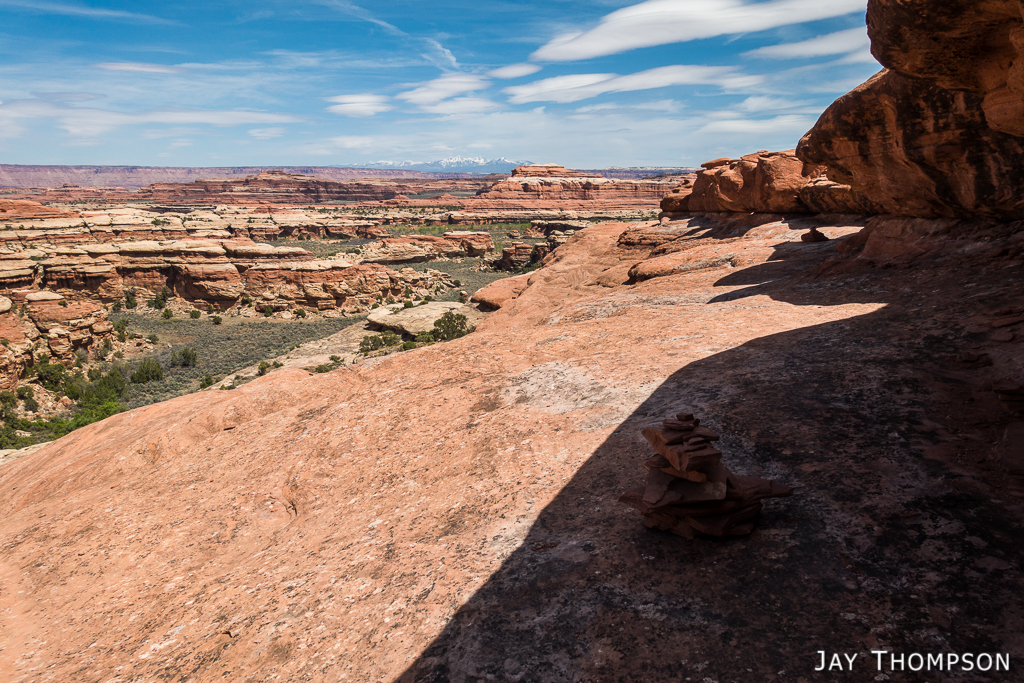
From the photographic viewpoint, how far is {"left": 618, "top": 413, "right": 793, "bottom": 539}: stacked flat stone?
14.0 ft

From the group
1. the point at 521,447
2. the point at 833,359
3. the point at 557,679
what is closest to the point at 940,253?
the point at 833,359

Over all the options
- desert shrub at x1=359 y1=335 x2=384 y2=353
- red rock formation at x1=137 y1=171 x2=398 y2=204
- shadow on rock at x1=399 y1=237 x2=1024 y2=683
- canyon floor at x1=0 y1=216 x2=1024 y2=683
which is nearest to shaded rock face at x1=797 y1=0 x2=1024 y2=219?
canyon floor at x1=0 y1=216 x2=1024 y2=683

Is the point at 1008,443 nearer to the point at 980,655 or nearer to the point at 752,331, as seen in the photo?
the point at 980,655

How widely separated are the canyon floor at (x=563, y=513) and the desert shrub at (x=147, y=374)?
13286mm

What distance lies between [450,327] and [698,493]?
911 inches

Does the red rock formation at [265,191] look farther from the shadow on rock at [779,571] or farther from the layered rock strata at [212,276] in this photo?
the shadow on rock at [779,571]

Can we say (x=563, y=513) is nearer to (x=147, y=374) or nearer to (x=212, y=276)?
(x=147, y=374)

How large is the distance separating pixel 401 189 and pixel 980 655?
629 ft

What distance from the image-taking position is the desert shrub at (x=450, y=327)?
26438 millimetres

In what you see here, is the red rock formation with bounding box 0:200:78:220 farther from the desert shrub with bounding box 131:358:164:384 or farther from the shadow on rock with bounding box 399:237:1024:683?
the shadow on rock with bounding box 399:237:1024:683

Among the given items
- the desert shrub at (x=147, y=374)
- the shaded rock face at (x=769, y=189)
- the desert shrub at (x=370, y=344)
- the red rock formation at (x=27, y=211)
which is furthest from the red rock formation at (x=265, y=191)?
the shaded rock face at (x=769, y=189)

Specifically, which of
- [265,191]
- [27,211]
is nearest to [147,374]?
[27,211]

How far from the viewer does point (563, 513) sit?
17.0ft

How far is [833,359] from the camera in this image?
7090 millimetres
